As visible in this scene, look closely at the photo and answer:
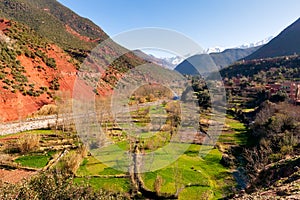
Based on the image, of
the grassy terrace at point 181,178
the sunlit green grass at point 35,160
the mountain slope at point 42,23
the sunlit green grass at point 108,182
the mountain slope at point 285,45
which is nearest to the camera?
the sunlit green grass at point 108,182

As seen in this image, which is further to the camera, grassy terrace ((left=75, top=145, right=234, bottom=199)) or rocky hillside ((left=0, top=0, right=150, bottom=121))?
rocky hillside ((left=0, top=0, right=150, bottom=121))

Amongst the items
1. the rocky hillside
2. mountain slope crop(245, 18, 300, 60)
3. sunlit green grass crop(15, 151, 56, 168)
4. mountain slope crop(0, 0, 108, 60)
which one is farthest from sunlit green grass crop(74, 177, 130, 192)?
mountain slope crop(245, 18, 300, 60)

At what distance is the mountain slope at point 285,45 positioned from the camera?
81.0 meters

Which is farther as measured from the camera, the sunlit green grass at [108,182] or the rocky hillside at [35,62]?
the rocky hillside at [35,62]

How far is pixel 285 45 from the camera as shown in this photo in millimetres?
85250

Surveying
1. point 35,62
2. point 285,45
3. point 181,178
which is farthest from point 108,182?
point 285,45

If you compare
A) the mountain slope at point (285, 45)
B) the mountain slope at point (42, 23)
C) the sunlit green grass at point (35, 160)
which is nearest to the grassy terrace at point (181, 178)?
the sunlit green grass at point (35, 160)

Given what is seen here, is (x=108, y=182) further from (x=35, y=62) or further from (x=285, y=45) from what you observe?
(x=285, y=45)

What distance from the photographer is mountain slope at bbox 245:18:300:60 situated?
266 ft

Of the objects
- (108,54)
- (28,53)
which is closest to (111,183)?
(28,53)

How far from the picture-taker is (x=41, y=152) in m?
15.5

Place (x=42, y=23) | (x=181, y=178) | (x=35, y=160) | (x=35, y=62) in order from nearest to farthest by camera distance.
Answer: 1. (x=181, y=178)
2. (x=35, y=160)
3. (x=35, y=62)
4. (x=42, y=23)

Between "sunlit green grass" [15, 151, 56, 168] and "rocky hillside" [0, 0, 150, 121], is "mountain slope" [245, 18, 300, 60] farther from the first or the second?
"sunlit green grass" [15, 151, 56, 168]

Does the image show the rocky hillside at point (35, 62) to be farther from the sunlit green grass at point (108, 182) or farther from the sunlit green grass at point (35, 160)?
the sunlit green grass at point (108, 182)
